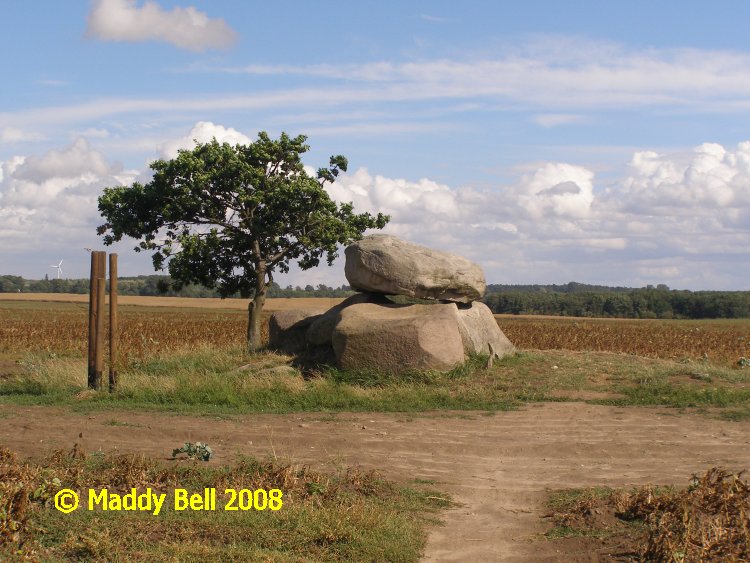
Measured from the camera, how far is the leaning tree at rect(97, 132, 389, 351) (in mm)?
21016

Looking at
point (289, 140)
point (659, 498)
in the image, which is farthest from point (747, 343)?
point (659, 498)

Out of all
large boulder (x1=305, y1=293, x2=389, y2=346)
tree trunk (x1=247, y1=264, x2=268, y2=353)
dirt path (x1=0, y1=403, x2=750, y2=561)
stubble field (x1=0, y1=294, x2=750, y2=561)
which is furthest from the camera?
tree trunk (x1=247, y1=264, x2=268, y2=353)

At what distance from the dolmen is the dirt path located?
2730mm

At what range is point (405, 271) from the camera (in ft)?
61.9

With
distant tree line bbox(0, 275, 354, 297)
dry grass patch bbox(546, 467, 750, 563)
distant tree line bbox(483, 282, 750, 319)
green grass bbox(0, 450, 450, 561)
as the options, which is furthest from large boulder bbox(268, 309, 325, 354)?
distant tree line bbox(0, 275, 354, 297)

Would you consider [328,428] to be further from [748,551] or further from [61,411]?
[748,551]

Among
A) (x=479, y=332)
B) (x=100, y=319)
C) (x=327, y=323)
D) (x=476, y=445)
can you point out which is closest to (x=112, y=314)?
(x=100, y=319)

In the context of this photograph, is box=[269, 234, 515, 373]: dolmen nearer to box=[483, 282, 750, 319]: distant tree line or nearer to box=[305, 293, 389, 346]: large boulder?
box=[305, 293, 389, 346]: large boulder

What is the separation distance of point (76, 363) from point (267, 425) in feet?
26.3

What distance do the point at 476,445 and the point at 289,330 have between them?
9525 mm

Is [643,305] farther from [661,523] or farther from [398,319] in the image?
[661,523]

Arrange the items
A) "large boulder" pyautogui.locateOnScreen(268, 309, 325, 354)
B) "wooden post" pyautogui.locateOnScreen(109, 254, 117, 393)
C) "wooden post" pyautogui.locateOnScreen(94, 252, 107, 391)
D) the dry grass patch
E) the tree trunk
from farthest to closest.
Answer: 1. the tree trunk
2. "large boulder" pyautogui.locateOnScreen(268, 309, 325, 354)
3. "wooden post" pyautogui.locateOnScreen(109, 254, 117, 393)
4. "wooden post" pyautogui.locateOnScreen(94, 252, 107, 391)
5. the dry grass patch

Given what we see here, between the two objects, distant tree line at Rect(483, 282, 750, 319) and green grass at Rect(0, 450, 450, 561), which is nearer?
green grass at Rect(0, 450, 450, 561)

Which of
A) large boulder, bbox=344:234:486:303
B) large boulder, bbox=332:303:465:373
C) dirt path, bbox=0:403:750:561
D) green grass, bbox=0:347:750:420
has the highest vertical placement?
large boulder, bbox=344:234:486:303
